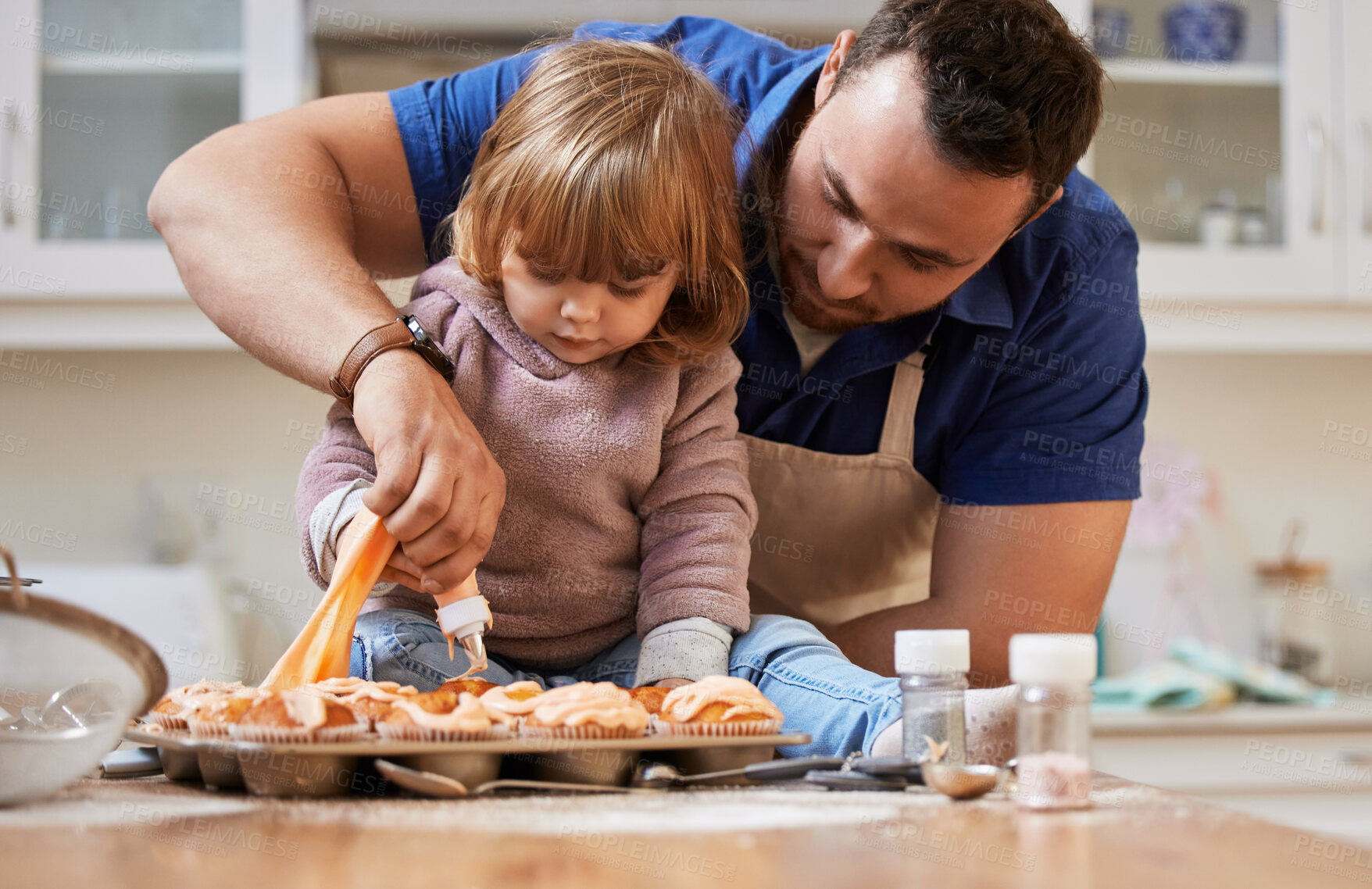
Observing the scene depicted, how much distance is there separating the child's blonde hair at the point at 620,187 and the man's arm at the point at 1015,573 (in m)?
0.44

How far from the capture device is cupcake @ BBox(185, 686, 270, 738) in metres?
0.60

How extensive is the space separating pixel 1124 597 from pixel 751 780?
2.08 metres

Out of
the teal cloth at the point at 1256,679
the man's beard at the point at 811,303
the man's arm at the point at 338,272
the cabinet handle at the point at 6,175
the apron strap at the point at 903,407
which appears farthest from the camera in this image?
the teal cloth at the point at 1256,679

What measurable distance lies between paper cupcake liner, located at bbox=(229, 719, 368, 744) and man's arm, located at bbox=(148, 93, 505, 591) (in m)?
0.19

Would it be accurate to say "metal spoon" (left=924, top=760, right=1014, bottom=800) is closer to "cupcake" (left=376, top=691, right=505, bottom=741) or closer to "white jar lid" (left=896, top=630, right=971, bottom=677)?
"white jar lid" (left=896, top=630, right=971, bottom=677)

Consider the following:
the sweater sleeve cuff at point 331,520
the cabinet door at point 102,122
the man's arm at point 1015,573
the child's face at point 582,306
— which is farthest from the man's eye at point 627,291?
the cabinet door at point 102,122

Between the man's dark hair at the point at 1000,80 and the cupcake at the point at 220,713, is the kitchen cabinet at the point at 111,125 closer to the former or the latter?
the man's dark hair at the point at 1000,80

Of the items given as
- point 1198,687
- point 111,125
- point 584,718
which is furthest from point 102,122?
point 1198,687

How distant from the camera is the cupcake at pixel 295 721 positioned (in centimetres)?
58

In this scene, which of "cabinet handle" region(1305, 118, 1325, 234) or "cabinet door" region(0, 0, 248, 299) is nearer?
"cabinet door" region(0, 0, 248, 299)

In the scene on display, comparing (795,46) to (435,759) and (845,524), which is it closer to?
(845,524)

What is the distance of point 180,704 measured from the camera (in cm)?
67

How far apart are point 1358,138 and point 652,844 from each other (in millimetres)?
2301

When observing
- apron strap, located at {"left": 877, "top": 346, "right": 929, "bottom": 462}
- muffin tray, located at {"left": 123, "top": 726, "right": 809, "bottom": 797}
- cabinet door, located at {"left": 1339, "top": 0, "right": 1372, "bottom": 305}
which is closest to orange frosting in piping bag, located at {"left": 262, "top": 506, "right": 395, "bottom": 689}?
muffin tray, located at {"left": 123, "top": 726, "right": 809, "bottom": 797}
